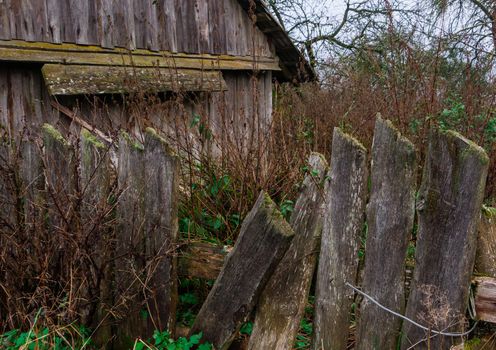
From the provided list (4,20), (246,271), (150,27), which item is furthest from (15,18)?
(246,271)

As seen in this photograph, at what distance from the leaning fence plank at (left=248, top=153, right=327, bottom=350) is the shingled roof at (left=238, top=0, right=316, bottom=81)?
533 cm

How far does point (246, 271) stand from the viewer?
2389 millimetres

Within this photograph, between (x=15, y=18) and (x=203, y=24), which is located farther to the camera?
(x=203, y=24)

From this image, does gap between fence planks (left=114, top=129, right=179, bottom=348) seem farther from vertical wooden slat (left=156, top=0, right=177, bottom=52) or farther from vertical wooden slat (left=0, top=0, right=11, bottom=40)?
vertical wooden slat (left=156, top=0, right=177, bottom=52)

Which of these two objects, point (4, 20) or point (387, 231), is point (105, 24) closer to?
point (4, 20)

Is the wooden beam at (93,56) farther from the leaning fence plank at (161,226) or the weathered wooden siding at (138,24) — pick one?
the leaning fence plank at (161,226)

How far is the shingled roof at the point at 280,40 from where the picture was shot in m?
8.02

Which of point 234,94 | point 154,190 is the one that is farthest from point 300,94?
point 154,190

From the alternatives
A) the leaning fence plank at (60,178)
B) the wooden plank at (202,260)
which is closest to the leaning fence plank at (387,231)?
the wooden plank at (202,260)

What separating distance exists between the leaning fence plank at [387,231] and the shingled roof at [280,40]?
551cm

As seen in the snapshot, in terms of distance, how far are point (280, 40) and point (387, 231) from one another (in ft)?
23.9

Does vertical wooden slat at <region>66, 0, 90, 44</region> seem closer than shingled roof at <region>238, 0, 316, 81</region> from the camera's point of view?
Yes

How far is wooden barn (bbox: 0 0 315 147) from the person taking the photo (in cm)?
511

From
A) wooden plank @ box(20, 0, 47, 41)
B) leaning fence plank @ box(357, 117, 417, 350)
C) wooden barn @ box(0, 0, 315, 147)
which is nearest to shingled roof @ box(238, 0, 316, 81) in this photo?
wooden barn @ box(0, 0, 315, 147)
